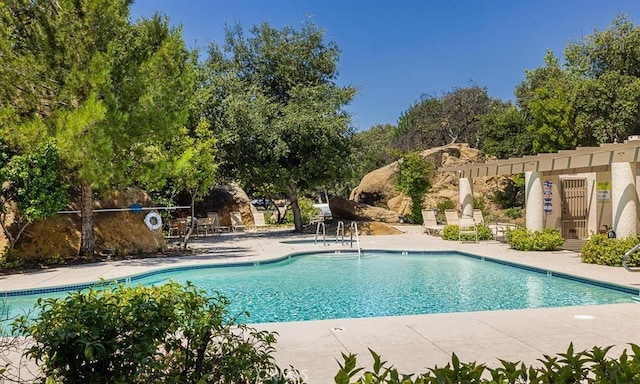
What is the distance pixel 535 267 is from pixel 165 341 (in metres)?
9.78

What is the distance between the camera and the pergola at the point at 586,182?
1138 cm

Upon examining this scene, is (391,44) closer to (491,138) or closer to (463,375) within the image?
(491,138)

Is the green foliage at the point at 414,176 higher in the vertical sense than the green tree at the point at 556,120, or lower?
lower

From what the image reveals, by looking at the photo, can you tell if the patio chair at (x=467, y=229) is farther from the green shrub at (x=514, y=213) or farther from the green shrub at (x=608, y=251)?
the green shrub at (x=514, y=213)

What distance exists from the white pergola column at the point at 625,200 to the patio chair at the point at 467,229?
17.7ft

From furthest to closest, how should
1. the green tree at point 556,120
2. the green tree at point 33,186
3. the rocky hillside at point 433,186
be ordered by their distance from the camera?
the rocky hillside at point 433,186, the green tree at point 556,120, the green tree at point 33,186

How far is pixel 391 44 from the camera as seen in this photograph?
3372 cm

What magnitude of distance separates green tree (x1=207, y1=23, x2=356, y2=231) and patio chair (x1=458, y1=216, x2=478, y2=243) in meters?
5.22

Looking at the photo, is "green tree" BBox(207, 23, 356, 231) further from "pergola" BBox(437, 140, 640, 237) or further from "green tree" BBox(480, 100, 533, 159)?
"green tree" BBox(480, 100, 533, 159)

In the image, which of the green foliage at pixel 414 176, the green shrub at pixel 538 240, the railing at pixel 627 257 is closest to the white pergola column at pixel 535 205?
the green shrub at pixel 538 240

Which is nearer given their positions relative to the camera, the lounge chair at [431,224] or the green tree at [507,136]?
the lounge chair at [431,224]

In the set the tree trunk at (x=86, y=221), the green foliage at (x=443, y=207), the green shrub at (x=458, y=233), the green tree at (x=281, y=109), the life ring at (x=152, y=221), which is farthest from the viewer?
the green foliage at (x=443, y=207)

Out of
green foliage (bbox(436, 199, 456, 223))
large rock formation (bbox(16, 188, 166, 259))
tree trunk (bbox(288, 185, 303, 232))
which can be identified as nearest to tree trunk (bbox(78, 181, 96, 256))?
large rock formation (bbox(16, 188, 166, 259))

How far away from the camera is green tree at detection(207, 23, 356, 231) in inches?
757
